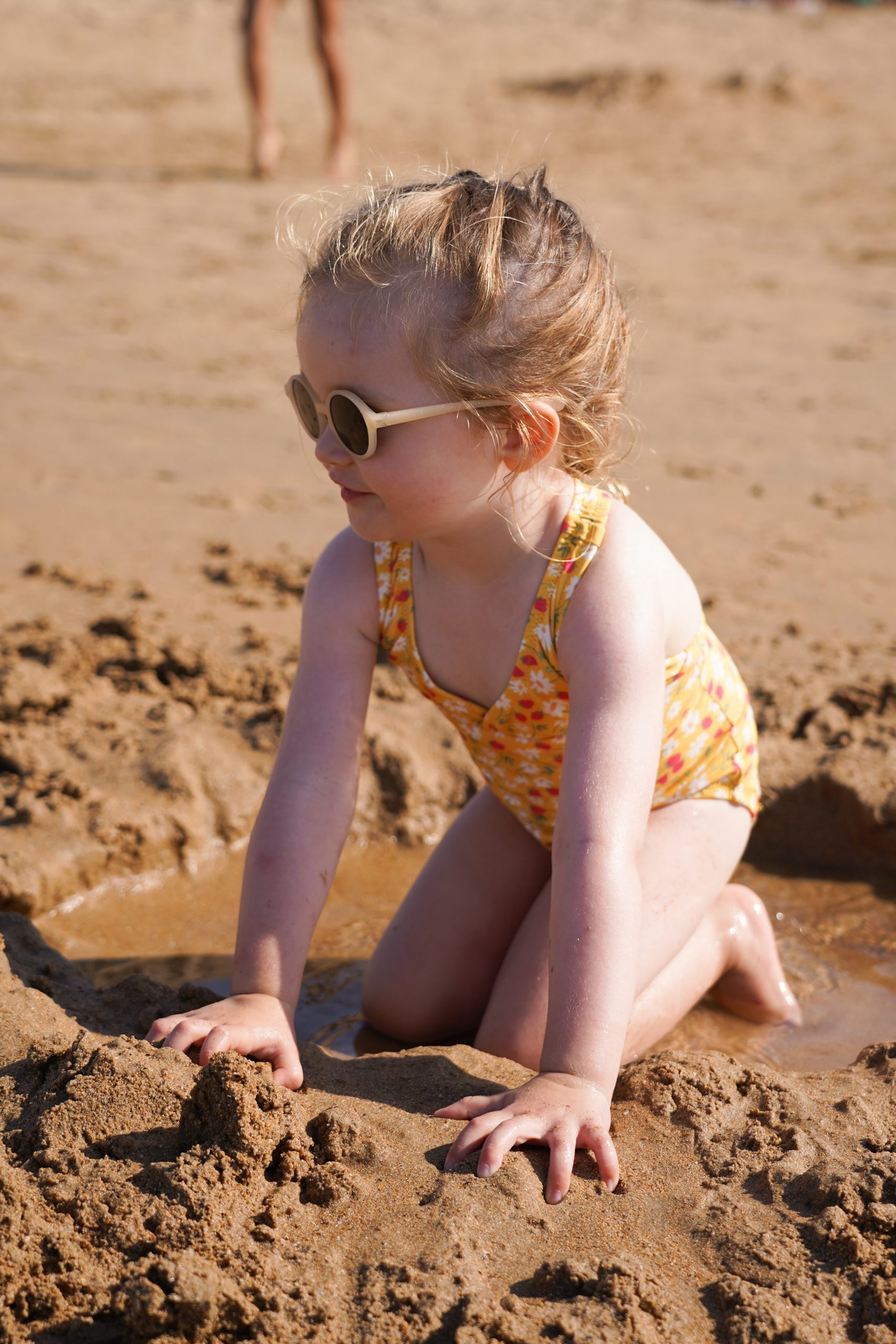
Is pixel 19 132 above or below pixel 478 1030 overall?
above

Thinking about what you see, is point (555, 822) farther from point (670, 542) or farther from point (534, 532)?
point (670, 542)

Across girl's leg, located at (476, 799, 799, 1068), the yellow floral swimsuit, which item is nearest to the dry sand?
girl's leg, located at (476, 799, 799, 1068)

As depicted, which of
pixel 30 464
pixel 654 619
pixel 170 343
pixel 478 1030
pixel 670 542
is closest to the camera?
pixel 654 619

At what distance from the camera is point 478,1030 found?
2.18 m

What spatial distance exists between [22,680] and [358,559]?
1156 millimetres

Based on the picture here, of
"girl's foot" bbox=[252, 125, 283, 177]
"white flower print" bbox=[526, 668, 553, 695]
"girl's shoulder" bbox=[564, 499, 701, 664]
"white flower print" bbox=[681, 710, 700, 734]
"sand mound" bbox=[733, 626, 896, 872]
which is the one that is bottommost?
"sand mound" bbox=[733, 626, 896, 872]

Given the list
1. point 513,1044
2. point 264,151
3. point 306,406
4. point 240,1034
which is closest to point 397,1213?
point 240,1034

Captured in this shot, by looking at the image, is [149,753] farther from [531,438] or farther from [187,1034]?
[531,438]

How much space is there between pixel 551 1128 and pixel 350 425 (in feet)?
3.20

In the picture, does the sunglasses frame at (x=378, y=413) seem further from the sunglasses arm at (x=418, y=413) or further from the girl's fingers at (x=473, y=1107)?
the girl's fingers at (x=473, y=1107)

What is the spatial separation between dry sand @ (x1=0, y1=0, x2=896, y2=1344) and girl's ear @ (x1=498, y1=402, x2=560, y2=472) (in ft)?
1.43

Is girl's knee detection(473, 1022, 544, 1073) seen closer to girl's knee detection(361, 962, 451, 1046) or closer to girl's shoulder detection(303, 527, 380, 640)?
girl's knee detection(361, 962, 451, 1046)

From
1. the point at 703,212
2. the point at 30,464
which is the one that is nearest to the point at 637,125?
the point at 703,212

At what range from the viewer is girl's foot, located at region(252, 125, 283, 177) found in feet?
28.8
